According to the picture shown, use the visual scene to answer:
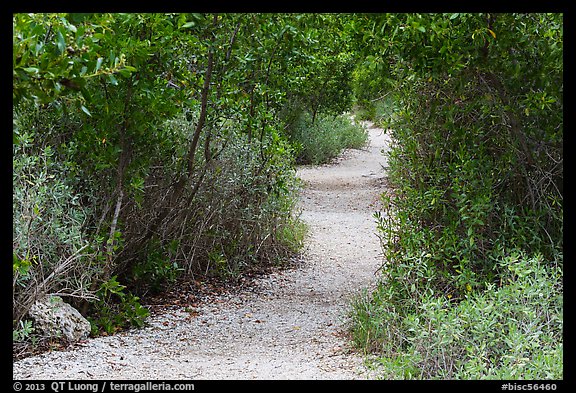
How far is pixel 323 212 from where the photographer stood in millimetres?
11656

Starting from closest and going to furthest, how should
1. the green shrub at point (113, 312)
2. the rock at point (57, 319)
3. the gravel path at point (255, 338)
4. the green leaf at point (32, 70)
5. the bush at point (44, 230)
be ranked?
the green leaf at point (32, 70), the gravel path at point (255, 338), the bush at point (44, 230), the rock at point (57, 319), the green shrub at point (113, 312)

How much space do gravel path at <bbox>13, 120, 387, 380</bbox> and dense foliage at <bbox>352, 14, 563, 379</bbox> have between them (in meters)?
0.47

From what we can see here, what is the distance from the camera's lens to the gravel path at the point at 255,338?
173 inches

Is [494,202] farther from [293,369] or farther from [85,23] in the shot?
[85,23]

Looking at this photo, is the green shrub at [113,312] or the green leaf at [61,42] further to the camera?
the green shrub at [113,312]

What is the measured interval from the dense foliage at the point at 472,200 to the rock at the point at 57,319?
1.90 m

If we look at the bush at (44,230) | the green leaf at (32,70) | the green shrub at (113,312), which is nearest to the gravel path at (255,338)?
the green shrub at (113,312)

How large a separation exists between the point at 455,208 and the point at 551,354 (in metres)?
1.55

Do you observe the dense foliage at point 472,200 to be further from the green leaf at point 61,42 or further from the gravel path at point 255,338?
the green leaf at point 61,42

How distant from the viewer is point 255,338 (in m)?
5.43

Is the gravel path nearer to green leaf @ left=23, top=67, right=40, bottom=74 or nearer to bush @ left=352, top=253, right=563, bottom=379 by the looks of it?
bush @ left=352, top=253, right=563, bottom=379

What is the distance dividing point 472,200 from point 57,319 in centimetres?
286

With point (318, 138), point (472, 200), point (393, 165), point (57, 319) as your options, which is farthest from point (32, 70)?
point (318, 138)

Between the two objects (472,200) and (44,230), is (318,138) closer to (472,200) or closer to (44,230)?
(472,200)
